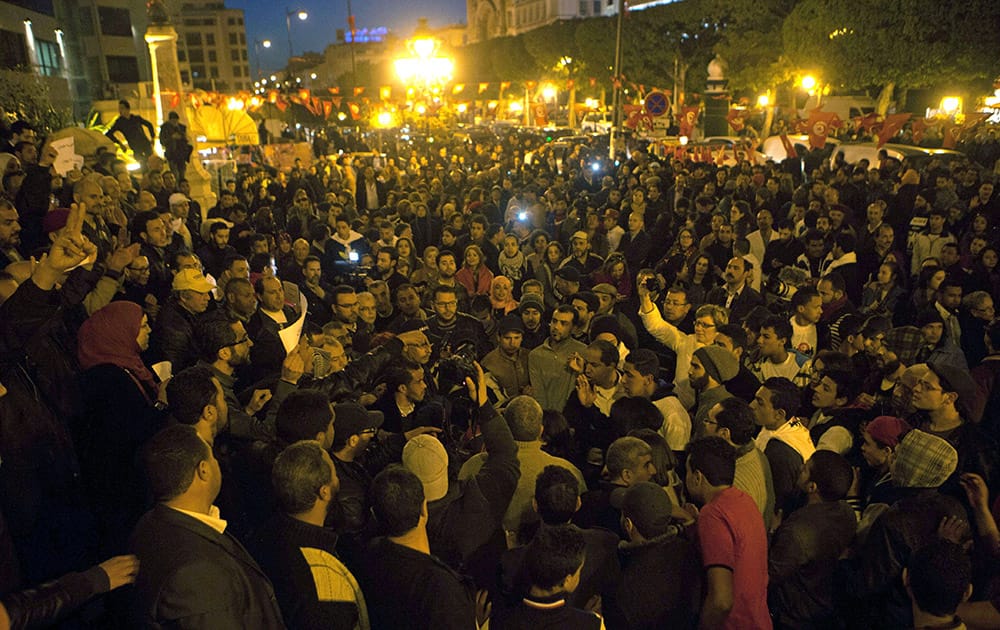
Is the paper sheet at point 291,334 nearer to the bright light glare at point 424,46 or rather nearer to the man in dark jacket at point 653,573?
the man in dark jacket at point 653,573

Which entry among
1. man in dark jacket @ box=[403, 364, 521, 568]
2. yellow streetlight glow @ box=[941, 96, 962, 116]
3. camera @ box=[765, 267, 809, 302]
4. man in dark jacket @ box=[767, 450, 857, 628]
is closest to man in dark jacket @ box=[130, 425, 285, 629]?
man in dark jacket @ box=[403, 364, 521, 568]

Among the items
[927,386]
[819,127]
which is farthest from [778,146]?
[927,386]

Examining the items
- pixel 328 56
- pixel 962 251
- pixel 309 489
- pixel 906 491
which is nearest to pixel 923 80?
pixel 962 251

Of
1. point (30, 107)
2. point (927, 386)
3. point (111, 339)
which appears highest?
point (30, 107)

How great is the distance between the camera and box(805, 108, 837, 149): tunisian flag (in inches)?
605

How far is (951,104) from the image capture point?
3266 cm

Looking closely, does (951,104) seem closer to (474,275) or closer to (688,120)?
(688,120)

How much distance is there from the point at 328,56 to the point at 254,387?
134 metres

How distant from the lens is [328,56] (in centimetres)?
12681

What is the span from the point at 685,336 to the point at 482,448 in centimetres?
229

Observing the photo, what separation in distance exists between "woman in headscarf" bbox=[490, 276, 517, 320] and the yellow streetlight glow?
33.6m

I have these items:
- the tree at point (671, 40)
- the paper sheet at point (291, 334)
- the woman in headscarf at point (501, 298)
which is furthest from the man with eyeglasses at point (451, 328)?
the tree at point (671, 40)

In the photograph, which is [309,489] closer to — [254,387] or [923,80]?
[254,387]

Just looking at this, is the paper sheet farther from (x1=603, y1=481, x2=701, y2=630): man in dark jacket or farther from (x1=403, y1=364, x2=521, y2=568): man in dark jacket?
(x1=603, y1=481, x2=701, y2=630): man in dark jacket
